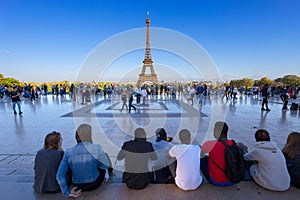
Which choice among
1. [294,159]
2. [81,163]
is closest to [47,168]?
[81,163]

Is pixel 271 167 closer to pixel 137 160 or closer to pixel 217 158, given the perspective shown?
pixel 217 158

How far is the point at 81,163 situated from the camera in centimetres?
233

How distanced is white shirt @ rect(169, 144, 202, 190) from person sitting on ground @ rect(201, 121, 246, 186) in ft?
0.70

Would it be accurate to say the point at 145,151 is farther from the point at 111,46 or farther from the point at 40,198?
the point at 111,46

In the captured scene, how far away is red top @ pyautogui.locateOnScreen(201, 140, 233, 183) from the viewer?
244 cm

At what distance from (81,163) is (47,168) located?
47 centimetres

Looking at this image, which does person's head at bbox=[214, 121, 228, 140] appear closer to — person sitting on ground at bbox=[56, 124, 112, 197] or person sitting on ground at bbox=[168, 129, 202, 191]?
person sitting on ground at bbox=[168, 129, 202, 191]

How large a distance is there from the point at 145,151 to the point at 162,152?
594 millimetres

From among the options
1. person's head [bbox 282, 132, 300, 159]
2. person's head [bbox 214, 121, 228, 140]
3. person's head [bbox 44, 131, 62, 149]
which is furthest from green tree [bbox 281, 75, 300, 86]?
person's head [bbox 44, 131, 62, 149]

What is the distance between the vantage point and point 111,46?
17.0ft

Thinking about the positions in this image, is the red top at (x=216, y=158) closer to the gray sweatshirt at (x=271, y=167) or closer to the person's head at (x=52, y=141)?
the gray sweatshirt at (x=271, y=167)

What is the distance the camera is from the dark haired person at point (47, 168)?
233 centimetres

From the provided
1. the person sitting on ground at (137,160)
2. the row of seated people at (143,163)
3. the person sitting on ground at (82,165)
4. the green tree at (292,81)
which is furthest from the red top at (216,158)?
the green tree at (292,81)

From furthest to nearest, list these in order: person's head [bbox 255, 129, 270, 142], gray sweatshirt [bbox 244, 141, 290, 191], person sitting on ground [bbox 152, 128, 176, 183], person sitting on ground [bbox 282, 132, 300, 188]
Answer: person sitting on ground [bbox 152, 128, 176, 183] → person's head [bbox 255, 129, 270, 142] → person sitting on ground [bbox 282, 132, 300, 188] → gray sweatshirt [bbox 244, 141, 290, 191]
